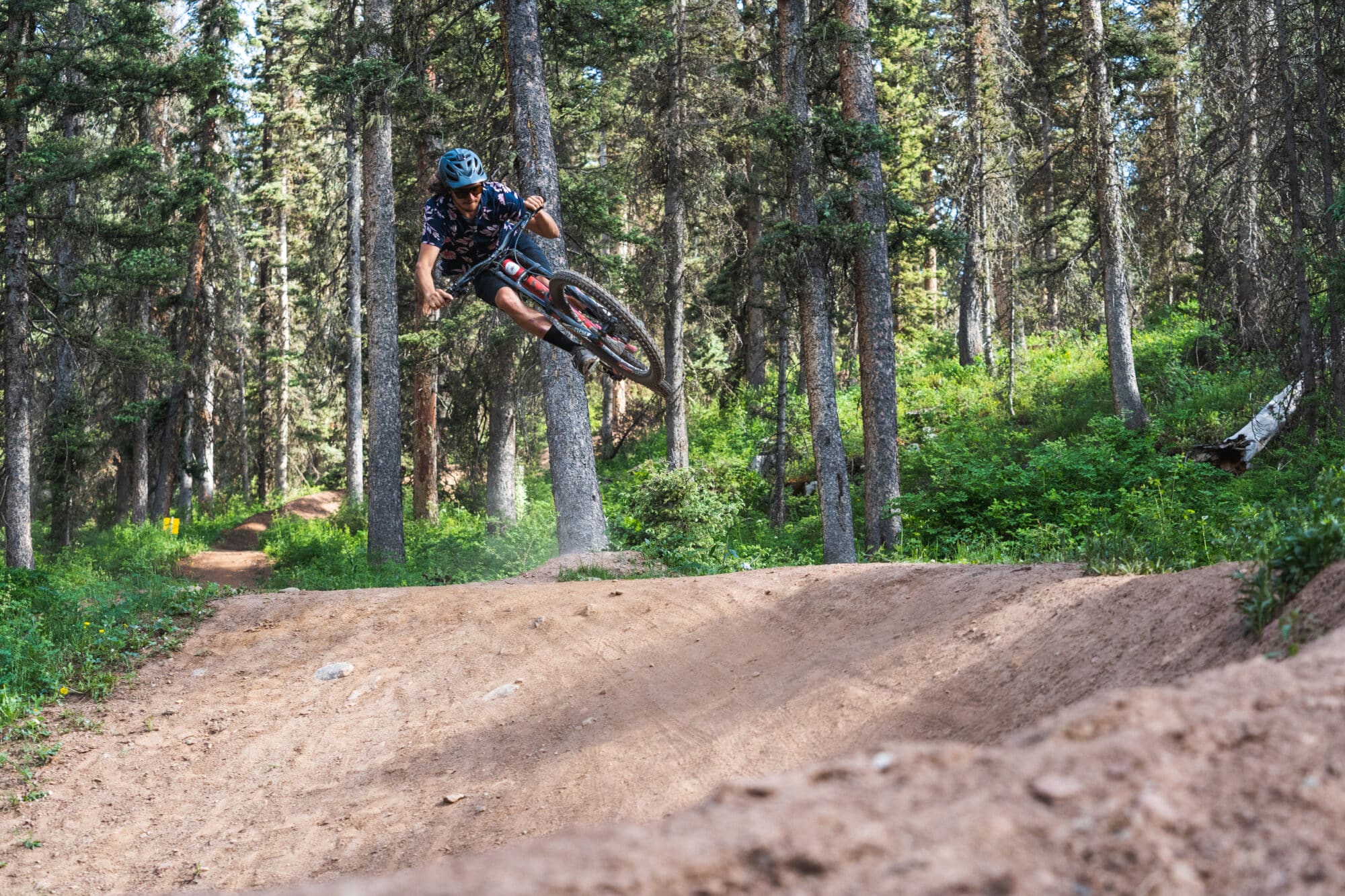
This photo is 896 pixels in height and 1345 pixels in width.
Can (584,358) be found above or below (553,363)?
below

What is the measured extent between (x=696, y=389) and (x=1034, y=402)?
811 centimetres

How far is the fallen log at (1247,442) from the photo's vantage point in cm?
1402

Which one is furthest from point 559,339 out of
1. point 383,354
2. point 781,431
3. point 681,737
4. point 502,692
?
point 781,431

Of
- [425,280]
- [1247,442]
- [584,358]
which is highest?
[425,280]

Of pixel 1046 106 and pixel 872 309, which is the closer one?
pixel 872 309

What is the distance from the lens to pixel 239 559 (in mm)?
20500

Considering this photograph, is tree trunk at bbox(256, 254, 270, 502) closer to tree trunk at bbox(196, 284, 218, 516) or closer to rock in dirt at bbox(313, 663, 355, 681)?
tree trunk at bbox(196, 284, 218, 516)

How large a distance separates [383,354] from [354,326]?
27.3 feet

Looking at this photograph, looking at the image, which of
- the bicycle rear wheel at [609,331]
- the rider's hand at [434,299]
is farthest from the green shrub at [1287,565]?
the rider's hand at [434,299]

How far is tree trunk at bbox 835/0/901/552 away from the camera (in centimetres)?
1466

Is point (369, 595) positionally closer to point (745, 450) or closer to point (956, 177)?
point (745, 450)

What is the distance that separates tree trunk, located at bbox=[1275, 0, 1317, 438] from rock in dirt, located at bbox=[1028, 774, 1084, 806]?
12.0 m

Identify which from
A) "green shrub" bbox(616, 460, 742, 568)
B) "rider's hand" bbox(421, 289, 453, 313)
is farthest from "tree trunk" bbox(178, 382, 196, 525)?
"rider's hand" bbox(421, 289, 453, 313)

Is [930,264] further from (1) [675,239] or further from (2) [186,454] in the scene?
(2) [186,454]
